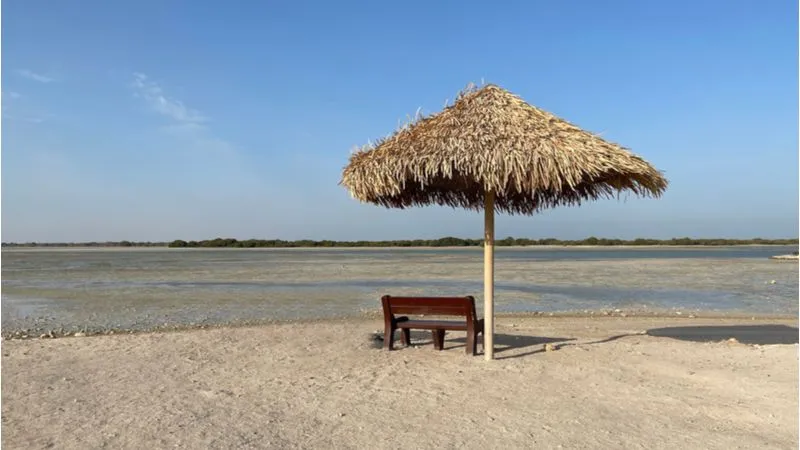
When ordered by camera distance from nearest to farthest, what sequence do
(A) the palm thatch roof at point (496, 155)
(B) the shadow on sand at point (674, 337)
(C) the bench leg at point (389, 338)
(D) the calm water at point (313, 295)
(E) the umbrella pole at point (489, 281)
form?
(A) the palm thatch roof at point (496, 155) < (E) the umbrella pole at point (489, 281) < (C) the bench leg at point (389, 338) < (B) the shadow on sand at point (674, 337) < (D) the calm water at point (313, 295)

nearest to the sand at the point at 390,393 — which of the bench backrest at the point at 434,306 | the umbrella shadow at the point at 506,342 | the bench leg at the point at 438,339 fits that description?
the umbrella shadow at the point at 506,342

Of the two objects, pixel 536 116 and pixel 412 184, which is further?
pixel 412 184

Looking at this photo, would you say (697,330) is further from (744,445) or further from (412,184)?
(744,445)

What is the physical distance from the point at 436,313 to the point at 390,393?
1.80 metres

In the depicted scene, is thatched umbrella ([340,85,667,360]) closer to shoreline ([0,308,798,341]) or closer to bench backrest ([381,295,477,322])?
bench backrest ([381,295,477,322])

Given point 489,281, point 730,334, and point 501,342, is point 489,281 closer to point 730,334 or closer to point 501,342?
point 501,342

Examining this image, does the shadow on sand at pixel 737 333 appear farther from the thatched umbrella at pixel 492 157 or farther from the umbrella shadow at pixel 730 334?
the thatched umbrella at pixel 492 157

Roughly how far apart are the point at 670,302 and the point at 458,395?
458 inches

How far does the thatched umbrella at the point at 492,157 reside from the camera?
619cm

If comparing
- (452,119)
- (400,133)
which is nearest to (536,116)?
(452,119)

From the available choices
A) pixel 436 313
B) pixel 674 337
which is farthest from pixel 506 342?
pixel 674 337

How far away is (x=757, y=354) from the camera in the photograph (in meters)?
7.48

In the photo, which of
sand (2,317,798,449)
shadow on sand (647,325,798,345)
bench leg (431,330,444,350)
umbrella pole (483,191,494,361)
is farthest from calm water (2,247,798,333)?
umbrella pole (483,191,494,361)

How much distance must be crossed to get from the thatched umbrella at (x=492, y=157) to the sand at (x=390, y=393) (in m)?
1.30
